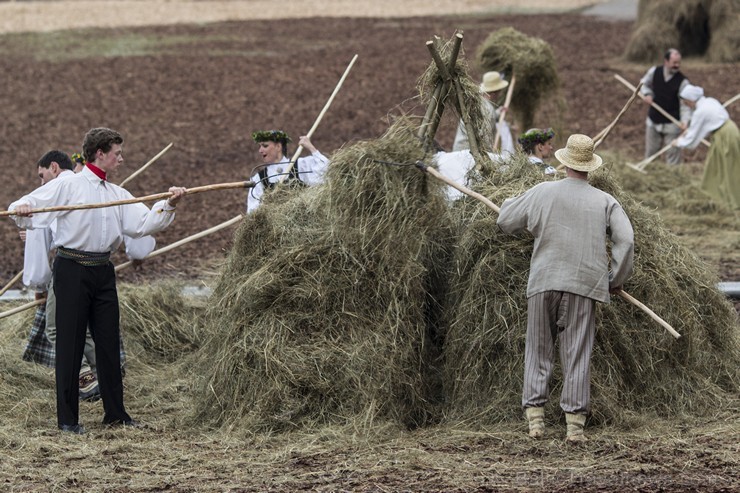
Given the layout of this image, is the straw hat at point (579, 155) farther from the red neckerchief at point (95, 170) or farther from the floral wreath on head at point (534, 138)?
the red neckerchief at point (95, 170)

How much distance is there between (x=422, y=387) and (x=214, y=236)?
642cm

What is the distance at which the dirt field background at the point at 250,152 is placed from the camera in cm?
587

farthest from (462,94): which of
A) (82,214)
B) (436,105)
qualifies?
(82,214)

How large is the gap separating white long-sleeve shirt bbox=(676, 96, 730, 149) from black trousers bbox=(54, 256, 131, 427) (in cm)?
825

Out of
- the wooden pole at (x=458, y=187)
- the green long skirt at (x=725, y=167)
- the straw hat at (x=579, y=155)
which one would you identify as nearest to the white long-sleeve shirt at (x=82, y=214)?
the wooden pole at (x=458, y=187)

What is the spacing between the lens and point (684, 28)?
23078mm

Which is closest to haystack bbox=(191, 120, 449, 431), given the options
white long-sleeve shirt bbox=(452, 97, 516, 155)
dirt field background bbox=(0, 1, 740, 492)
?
dirt field background bbox=(0, 1, 740, 492)

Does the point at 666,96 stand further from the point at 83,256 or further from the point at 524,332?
the point at 83,256

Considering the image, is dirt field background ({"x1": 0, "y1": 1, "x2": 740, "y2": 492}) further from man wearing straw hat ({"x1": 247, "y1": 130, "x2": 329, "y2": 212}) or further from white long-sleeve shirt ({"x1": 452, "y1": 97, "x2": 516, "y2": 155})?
man wearing straw hat ({"x1": 247, "y1": 130, "x2": 329, "y2": 212})

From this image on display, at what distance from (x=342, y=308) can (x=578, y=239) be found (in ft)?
4.68

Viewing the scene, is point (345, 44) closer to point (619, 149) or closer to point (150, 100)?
point (150, 100)

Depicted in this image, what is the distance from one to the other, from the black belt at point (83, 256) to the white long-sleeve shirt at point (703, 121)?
8.32 m

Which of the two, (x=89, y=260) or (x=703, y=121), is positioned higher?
(x=703, y=121)

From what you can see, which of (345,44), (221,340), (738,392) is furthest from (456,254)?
(345,44)
